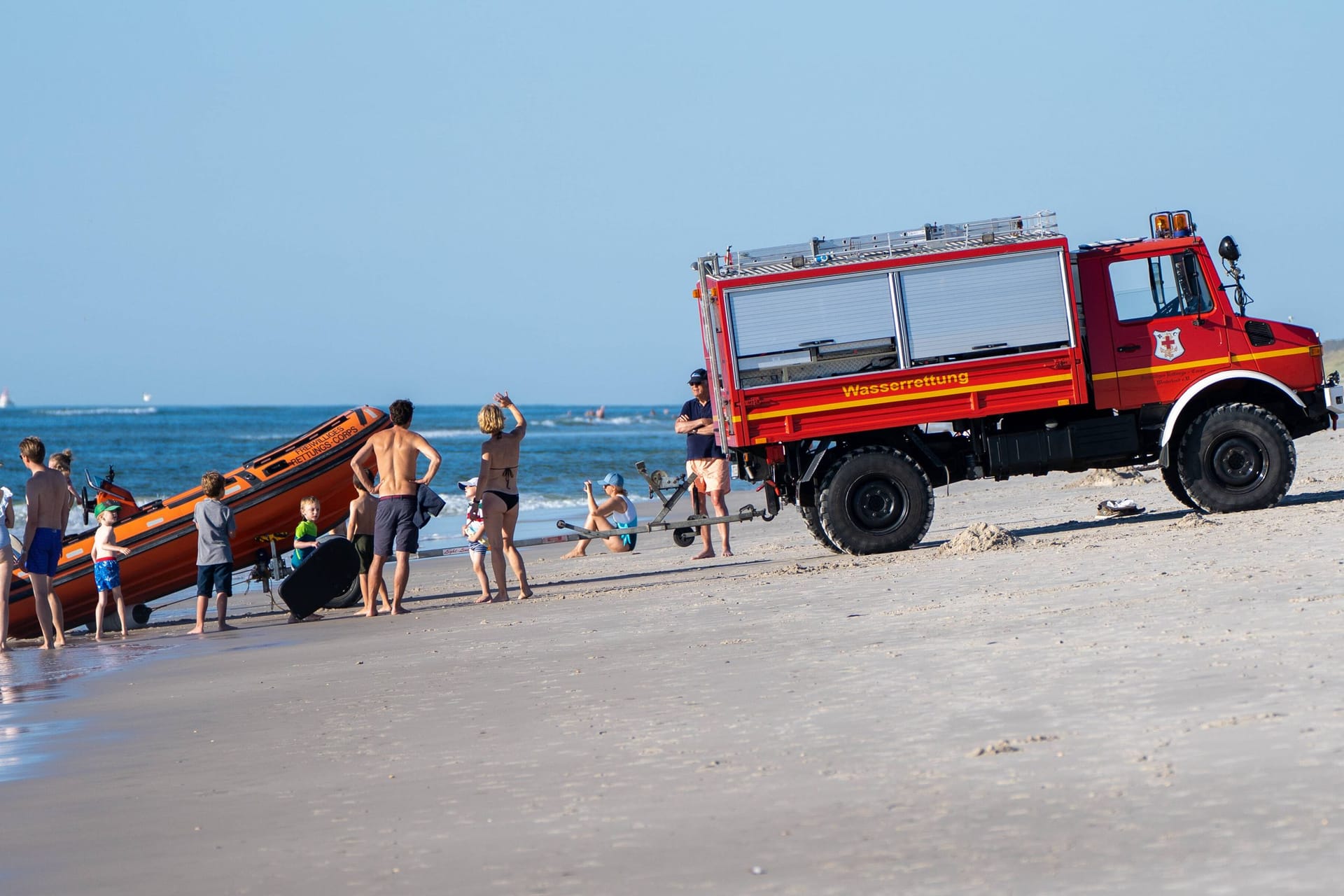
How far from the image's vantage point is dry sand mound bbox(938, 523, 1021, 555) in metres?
11.3

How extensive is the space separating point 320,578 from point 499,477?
1884mm

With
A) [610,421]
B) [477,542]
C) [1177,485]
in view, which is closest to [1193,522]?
[1177,485]

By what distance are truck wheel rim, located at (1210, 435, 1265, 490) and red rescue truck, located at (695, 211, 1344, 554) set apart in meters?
0.01

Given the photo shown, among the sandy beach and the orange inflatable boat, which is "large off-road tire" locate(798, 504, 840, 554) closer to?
the sandy beach

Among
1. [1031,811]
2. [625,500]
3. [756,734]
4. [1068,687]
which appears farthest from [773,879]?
[625,500]

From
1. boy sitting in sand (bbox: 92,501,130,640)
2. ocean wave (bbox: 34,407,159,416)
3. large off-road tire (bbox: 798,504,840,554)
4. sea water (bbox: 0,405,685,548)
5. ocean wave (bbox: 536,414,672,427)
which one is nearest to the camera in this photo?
boy sitting in sand (bbox: 92,501,130,640)

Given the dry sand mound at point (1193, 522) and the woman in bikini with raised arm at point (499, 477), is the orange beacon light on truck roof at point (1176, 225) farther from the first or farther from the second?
the woman in bikini with raised arm at point (499, 477)

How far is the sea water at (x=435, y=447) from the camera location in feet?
87.4

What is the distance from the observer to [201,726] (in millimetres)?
6570

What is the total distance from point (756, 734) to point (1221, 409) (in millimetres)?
8107

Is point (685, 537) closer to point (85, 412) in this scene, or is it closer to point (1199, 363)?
point (1199, 363)

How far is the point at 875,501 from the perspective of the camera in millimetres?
11891

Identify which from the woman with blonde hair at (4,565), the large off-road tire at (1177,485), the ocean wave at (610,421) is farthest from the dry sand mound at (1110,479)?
the ocean wave at (610,421)

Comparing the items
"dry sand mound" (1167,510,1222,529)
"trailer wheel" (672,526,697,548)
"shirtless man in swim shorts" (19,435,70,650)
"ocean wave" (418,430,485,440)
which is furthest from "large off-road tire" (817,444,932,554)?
"ocean wave" (418,430,485,440)
